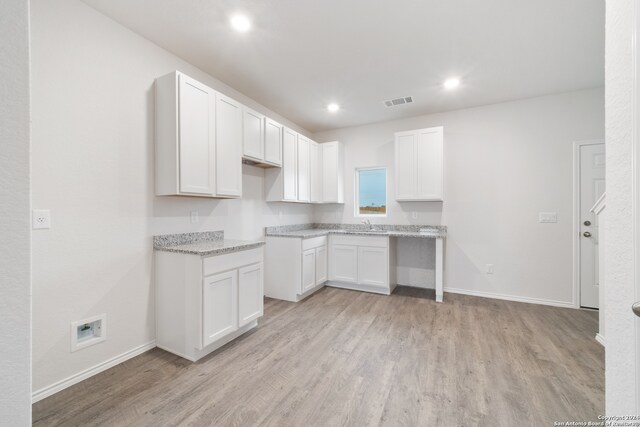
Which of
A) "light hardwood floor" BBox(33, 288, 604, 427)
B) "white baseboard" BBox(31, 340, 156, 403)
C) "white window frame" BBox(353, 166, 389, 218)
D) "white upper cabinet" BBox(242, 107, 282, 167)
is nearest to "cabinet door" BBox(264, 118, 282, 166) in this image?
"white upper cabinet" BBox(242, 107, 282, 167)

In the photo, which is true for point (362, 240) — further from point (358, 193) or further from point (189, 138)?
point (189, 138)

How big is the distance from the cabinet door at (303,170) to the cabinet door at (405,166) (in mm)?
A: 1404

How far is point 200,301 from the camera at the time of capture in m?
2.12

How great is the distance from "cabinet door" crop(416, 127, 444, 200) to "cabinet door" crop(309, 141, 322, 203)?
1.63 metres

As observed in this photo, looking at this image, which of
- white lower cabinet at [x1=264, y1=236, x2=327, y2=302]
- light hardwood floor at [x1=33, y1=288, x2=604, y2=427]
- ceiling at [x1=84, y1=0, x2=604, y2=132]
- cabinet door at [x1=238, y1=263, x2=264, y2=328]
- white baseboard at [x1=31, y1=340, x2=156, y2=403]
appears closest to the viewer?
light hardwood floor at [x1=33, y1=288, x2=604, y2=427]

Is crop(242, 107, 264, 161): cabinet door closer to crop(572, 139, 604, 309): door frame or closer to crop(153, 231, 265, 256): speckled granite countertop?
crop(153, 231, 265, 256): speckled granite countertop

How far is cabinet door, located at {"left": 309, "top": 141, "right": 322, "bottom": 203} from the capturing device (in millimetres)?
4348

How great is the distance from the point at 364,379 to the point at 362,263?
2091mm

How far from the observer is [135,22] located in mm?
2152

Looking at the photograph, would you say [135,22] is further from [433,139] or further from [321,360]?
[433,139]

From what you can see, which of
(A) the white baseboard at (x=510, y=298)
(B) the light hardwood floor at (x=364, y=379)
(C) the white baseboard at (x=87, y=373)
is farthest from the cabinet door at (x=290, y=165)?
(A) the white baseboard at (x=510, y=298)

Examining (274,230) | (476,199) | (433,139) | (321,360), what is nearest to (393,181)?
(433,139)

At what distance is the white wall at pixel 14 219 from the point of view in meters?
0.63

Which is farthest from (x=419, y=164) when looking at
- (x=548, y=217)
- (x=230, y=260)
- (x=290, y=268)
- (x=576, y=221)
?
(x=230, y=260)
